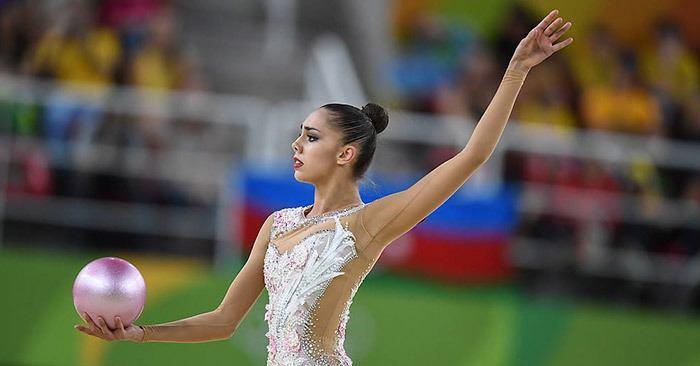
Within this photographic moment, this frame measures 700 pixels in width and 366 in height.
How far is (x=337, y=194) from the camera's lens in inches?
154

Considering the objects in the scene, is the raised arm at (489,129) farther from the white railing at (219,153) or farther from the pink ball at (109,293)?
the white railing at (219,153)

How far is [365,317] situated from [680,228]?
2.28 meters

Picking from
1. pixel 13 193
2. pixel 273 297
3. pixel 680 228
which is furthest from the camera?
pixel 680 228

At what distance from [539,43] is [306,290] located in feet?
3.24

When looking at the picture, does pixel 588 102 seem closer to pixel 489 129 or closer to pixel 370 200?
pixel 370 200

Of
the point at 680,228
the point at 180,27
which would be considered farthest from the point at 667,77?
the point at 180,27

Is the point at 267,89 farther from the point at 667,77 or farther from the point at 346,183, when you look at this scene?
the point at 346,183

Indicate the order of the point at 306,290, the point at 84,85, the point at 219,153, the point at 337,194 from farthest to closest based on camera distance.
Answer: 1. the point at 219,153
2. the point at 84,85
3. the point at 337,194
4. the point at 306,290

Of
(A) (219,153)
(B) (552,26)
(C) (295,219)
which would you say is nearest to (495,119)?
(B) (552,26)

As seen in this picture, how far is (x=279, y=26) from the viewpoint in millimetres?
10898

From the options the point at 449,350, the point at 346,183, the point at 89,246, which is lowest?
the point at 449,350

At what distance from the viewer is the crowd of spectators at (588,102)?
27.7ft

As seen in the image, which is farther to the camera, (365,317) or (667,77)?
(667,77)

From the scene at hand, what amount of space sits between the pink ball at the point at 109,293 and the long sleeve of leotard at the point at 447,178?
0.71 m
